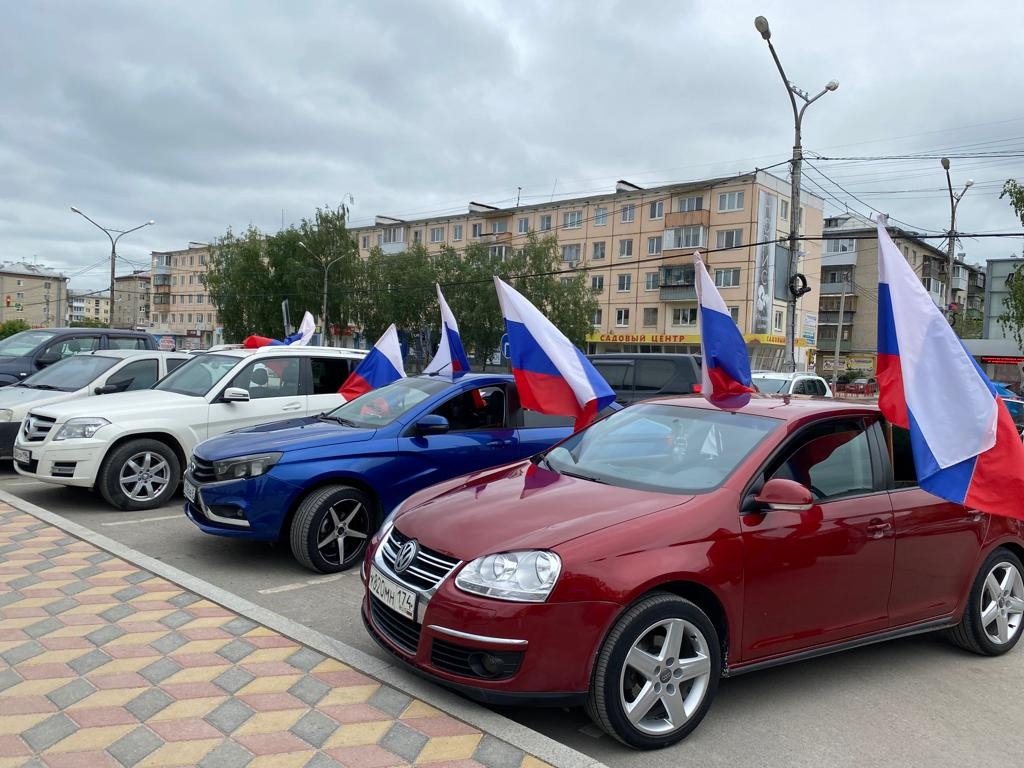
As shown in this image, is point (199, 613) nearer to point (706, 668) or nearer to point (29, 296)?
point (706, 668)

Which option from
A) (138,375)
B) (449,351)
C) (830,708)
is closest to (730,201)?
(449,351)

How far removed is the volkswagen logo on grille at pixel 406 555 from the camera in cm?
360

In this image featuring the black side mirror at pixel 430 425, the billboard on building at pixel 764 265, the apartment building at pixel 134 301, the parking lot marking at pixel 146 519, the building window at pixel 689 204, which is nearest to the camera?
the black side mirror at pixel 430 425

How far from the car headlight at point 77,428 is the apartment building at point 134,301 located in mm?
111014

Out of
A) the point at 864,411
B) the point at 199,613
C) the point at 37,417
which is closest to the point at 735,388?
the point at 864,411

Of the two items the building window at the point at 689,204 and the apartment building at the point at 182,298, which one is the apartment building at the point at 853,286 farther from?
the apartment building at the point at 182,298

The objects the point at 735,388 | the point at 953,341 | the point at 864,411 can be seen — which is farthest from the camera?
the point at 735,388

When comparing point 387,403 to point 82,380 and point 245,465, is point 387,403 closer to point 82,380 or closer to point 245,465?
point 245,465

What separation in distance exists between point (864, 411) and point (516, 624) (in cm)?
253

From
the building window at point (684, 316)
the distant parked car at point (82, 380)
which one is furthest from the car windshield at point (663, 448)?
the building window at point (684, 316)

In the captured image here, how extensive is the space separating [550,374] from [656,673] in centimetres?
361

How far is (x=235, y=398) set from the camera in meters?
7.86

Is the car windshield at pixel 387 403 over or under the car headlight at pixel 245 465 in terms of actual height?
over

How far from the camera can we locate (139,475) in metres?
7.69
